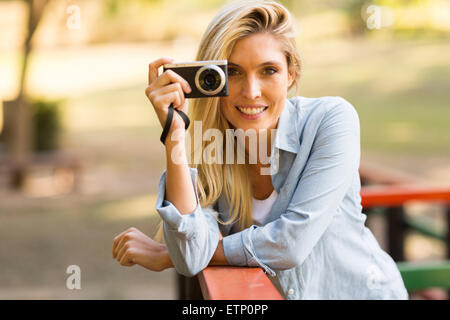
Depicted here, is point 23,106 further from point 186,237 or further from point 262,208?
point 186,237

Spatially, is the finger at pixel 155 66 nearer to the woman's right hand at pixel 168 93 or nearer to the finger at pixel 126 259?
the woman's right hand at pixel 168 93

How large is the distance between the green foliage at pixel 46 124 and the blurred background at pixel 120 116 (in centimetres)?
2

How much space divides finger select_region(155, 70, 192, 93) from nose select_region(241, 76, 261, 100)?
0.71 ft

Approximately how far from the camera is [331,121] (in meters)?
1.84

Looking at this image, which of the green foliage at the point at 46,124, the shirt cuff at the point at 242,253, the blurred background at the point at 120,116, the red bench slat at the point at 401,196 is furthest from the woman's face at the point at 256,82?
the green foliage at the point at 46,124

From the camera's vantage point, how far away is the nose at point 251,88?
72.2 inches

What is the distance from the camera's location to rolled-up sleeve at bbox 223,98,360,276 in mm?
1683

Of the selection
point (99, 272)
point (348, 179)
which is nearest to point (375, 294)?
point (348, 179)

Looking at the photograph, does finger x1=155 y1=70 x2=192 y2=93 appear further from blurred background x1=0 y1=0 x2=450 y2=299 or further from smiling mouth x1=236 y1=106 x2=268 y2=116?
blurred background x1=0 y1=0 x2=450 y2=299

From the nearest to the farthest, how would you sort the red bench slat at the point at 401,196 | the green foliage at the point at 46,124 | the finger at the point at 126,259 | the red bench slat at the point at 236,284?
Result: the red bench slat at the point at 236,284 < the finger at the point at 126,259 < the red bench slat at the point at 401,196 < the green foliage at the point at 46,124

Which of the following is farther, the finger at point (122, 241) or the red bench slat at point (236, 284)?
Answer: the finger at point (122, 241)

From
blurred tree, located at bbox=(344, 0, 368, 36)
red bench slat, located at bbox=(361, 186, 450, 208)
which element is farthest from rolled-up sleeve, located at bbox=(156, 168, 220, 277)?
blurred tree, located at bbox=(344, 0, 368, 36)
